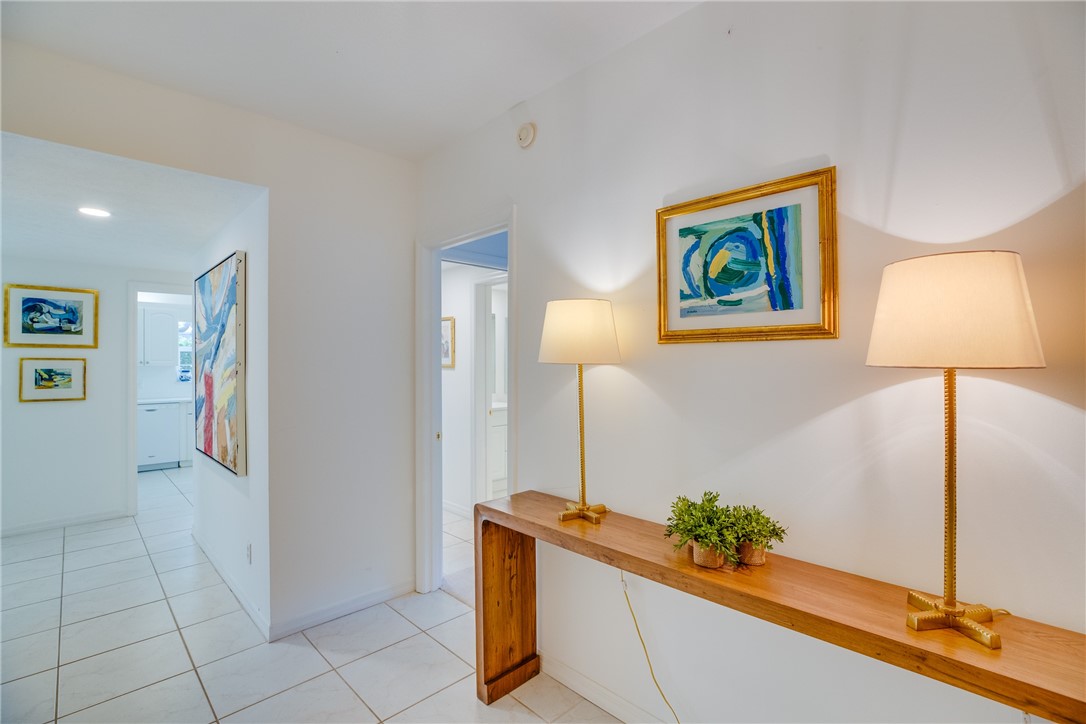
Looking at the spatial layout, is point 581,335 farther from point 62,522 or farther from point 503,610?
point 62,522

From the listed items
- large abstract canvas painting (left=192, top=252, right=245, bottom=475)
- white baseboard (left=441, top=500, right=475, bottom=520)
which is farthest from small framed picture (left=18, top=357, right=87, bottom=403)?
white baseboard (left=441, top=500, right=475, bottom=520)

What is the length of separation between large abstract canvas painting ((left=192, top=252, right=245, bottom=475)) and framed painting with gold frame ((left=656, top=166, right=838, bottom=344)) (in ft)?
7.59

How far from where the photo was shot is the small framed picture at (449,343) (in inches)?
172

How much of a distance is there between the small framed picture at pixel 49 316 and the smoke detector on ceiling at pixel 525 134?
4.24m

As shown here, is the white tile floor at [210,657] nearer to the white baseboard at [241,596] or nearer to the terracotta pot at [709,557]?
the white baseboard at [241,596]

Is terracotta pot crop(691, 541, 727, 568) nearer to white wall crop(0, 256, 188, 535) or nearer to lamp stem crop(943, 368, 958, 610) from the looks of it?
lamp stem crop(943, 368, 958, 610)

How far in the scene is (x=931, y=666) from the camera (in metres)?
0.97

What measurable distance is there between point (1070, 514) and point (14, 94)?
3.52m

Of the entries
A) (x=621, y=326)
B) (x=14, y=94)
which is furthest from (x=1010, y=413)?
(x=14, y=94)

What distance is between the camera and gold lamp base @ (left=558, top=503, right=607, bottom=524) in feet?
6.03

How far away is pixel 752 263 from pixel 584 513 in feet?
3.46

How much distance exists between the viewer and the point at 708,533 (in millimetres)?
1376

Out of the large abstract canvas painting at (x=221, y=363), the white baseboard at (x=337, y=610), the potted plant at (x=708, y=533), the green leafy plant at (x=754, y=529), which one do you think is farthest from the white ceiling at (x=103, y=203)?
the green leafy plant at (x=754, y=529)

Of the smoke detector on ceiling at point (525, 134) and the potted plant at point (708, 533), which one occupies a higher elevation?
the smoke detector on ceiling at point (525, 134)
